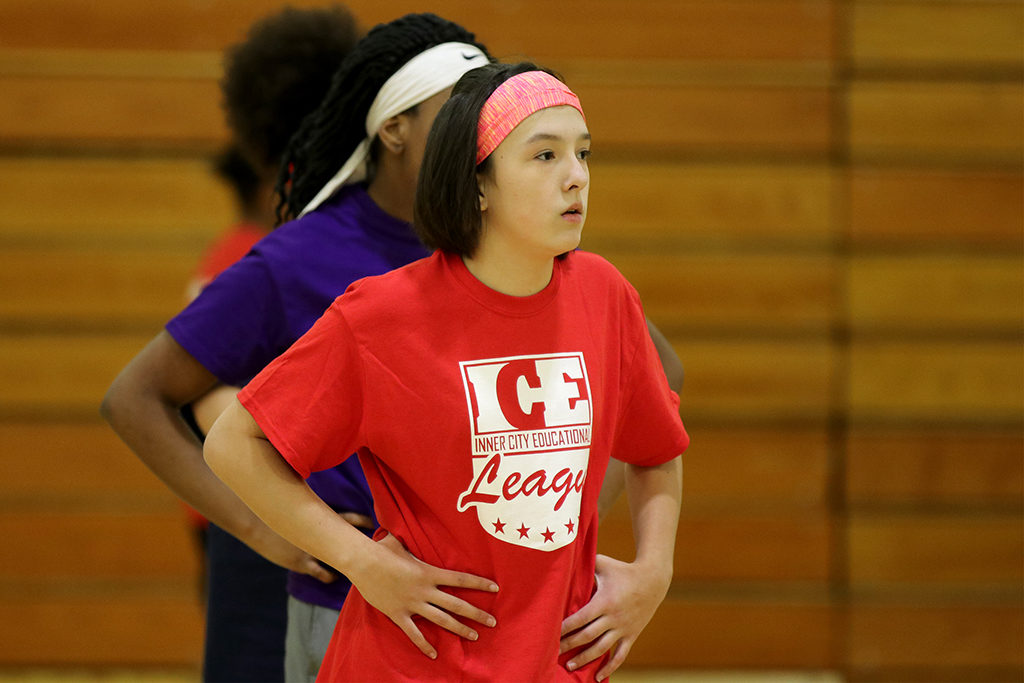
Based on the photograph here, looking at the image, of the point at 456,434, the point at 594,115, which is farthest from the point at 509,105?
the point at 594,115

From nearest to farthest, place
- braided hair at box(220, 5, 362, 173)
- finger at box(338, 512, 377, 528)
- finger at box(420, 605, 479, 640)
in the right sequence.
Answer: finger at box(420, 605, 479, 640)
finger at box(338, 512, 377, 528)
braided hair at box(220, 5, 362, 173)

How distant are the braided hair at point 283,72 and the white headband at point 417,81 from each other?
38 cm

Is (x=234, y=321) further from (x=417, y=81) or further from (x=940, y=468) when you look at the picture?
(x=940, y=468)

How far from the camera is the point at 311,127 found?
64.1 inches

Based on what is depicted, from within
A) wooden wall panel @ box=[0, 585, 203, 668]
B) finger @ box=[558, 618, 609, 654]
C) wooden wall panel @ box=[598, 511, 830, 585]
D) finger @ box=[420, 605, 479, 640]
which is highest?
finger @ box=[420, 605, 479, 640]

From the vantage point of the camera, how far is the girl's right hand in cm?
108

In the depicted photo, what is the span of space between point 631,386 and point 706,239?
256cm

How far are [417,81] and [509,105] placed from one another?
0.41 meters

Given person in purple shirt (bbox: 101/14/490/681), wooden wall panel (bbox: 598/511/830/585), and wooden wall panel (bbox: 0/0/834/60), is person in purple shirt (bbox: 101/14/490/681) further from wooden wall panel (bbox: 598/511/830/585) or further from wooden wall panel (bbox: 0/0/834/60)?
wooden wall panel (bbox: 598/511/830/585)

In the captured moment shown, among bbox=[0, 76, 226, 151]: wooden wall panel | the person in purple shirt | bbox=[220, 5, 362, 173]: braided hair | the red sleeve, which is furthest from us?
bbox=[0, 76, 226, 151]: wooden wall panel

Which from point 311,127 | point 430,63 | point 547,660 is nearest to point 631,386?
point 547,660

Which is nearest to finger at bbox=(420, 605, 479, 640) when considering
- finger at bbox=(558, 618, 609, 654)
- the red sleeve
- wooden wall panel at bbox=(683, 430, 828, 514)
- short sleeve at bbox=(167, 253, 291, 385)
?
finger at bbox=(558, 618, 609, 654)

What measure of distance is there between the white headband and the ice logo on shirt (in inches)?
20.1

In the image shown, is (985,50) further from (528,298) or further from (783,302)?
(528,298)
